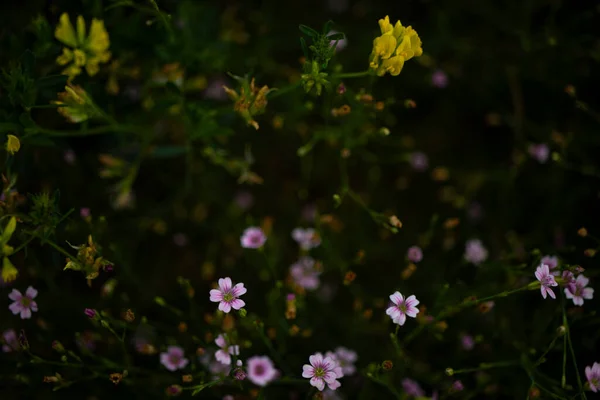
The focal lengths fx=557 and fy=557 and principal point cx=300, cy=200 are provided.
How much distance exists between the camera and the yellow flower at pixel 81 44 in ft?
4.70

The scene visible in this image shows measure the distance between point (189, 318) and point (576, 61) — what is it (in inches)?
62.2

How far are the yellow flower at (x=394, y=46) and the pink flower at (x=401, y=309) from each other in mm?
515

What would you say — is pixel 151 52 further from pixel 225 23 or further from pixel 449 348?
pixel 449 348

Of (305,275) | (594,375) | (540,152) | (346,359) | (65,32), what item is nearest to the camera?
(594,375)

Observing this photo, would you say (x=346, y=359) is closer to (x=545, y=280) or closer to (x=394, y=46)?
(x=545, y=280)

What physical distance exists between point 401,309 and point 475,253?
58cm

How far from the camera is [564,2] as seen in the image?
2016 mm

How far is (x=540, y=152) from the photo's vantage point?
1.94m

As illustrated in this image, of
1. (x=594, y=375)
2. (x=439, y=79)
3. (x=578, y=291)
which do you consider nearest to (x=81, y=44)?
(x=439, y=79)

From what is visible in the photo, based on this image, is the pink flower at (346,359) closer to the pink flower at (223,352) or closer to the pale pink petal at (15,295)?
the pink flower at (223,352)

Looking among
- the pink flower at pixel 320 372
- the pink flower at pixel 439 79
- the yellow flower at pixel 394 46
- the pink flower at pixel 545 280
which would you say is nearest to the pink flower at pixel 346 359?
the pink flower at pixel 320 372

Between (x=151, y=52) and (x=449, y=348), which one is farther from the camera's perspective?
(x=449, y=348)

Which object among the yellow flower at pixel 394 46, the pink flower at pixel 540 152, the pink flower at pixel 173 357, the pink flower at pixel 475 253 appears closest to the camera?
the yellow flower at pixel 394 46

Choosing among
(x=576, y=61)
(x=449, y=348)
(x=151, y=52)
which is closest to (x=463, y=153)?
(x=576, y=61)
